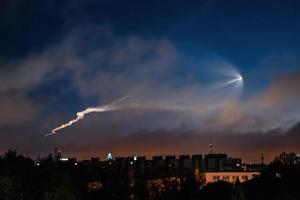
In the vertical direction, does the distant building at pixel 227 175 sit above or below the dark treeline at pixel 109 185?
above

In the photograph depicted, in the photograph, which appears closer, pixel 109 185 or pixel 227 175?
pixel 109 185

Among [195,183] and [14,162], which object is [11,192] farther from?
[195,183]

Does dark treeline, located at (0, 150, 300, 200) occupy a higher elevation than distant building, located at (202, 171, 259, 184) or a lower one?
lower

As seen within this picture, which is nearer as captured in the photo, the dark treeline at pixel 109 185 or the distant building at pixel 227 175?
the dark treeline at pixel 109 185

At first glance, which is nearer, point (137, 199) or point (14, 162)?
point (14, 162)

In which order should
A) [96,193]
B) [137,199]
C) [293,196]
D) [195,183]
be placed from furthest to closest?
[195,183] → [137,199] → [96,193] → [293,196]

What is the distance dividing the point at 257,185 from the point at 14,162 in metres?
49.8

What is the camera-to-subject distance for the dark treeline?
186 ft

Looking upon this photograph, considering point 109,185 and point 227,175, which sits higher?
point 227,175

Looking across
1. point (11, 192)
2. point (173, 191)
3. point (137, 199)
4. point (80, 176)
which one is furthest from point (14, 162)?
point (173, 191)

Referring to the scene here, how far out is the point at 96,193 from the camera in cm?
8700

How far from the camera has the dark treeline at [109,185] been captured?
56.8m

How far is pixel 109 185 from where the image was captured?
3664 inches

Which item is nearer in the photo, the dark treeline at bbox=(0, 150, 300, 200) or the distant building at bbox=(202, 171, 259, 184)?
the dark treeline at bbox=(0, 150, 300, 200)
